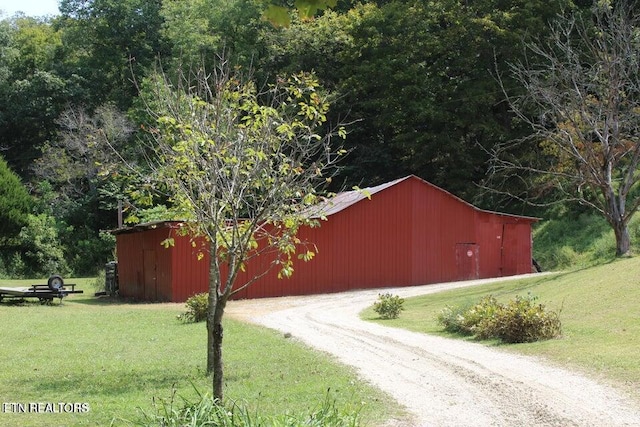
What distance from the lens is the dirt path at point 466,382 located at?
9477mm

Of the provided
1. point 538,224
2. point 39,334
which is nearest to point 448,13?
point 538,224

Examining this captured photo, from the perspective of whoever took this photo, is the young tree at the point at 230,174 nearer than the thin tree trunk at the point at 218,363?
No

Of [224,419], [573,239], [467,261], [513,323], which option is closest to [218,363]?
[224,419]

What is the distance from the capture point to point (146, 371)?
13.2 meters

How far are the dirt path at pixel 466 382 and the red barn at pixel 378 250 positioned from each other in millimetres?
12480

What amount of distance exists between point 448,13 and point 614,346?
34835mm

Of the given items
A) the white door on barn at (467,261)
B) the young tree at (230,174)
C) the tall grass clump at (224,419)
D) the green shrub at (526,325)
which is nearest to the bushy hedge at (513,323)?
the green shrub at (526,325)

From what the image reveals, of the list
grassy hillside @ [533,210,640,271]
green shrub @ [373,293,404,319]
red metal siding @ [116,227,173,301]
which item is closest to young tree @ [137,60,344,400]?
green shrub @ [373,293,404,319]

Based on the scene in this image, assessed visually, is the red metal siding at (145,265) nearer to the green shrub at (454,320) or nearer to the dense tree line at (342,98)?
the dense tree line at (342,98)

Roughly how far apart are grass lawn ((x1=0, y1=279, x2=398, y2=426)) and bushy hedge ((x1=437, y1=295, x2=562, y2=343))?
382 cm

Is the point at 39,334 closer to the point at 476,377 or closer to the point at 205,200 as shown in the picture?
the point at 205,200

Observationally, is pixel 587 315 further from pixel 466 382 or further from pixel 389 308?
pixel 466 382

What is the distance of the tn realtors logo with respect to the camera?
1013 cm

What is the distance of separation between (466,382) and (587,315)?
786 centimetres
